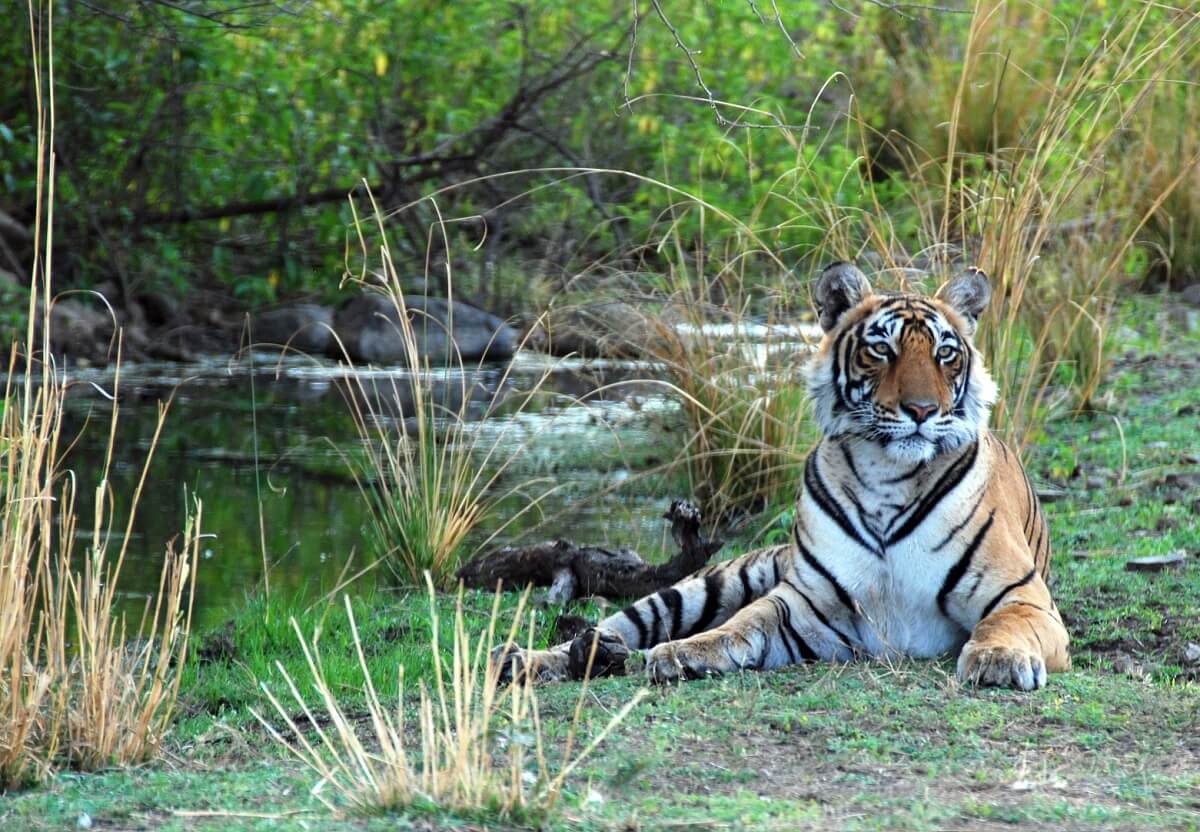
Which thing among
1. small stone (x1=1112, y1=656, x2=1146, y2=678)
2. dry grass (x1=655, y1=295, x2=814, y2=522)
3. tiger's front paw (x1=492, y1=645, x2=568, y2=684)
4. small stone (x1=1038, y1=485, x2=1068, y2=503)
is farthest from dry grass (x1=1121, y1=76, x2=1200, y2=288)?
tiger's front paw (x1=492, y1=645, x2=568, y2=684)

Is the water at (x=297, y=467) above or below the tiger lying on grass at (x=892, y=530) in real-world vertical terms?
below

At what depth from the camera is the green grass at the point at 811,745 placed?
3.39 metres

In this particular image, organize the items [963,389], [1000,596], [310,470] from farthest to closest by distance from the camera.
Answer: [310,470] → [963,389] → [1000,596]

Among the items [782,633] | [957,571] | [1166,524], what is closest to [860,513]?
[957,571]

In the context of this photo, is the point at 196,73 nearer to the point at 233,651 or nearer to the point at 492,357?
the point at 492,357

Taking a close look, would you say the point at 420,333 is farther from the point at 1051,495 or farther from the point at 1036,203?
the point at 1036,203

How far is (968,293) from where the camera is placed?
5.24 m

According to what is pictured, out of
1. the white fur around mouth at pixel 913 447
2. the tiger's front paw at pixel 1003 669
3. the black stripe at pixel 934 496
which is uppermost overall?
the white fur around mouth at pixel 913 447

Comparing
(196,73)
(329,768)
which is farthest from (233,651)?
(196,73)

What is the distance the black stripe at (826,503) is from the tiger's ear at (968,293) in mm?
665

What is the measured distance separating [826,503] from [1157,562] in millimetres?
1885

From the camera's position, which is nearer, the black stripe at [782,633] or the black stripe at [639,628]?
the black stripe at [782,633]

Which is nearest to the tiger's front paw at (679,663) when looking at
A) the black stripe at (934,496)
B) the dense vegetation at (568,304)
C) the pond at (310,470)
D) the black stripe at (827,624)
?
the dense vegetation at (568,304)

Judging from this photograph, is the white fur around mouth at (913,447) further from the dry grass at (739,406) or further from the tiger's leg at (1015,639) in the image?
the dry grass at (739,406)
